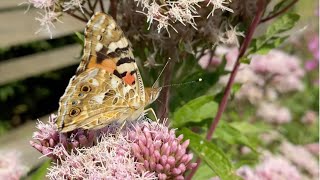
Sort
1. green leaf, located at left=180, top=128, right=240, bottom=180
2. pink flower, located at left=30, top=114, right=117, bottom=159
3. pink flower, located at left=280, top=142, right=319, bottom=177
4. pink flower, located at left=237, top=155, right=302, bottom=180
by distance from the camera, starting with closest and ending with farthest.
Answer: pink flower, located at left=30, top=114, right=117, bottom=159, green leaf, located at left=180, top=128, right=240, bottom=180, pink flower, located at left=237, top=155, right=302, bottom=180, pink flower, located at left=280, top=142, right=319, bottom=177

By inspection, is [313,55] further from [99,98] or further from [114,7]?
[99,98]

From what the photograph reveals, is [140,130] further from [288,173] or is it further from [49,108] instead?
[49,108]

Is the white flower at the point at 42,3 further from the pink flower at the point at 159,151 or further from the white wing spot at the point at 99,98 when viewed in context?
the pink flower at the point at 159,151

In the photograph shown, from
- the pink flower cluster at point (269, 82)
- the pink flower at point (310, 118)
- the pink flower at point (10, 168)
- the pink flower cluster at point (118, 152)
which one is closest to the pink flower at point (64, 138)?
the pink flower cluster at point (118, 152)

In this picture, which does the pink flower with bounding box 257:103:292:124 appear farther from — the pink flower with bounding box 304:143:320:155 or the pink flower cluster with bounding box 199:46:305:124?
the pink flower with bounding box 304:143:320:155

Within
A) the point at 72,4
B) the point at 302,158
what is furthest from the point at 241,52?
the point at 302,158

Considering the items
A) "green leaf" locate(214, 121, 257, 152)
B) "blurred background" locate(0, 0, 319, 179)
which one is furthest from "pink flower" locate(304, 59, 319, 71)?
"green leaf" locate(214, 121, 257, 152)

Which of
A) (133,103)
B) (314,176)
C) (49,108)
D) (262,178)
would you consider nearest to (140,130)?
(133,103)
